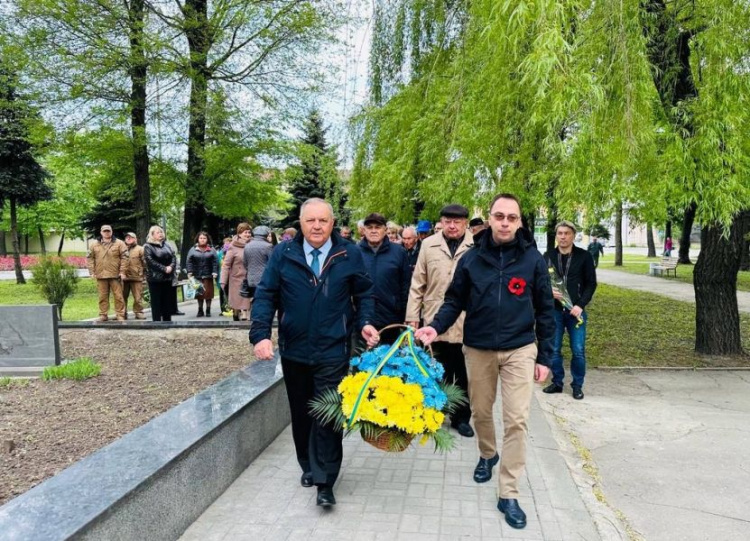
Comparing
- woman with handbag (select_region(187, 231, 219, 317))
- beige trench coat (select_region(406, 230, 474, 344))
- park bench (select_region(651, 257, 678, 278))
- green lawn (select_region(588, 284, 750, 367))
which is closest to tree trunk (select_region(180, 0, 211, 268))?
woman with handbag (select_region(187, 231, 219, 317))

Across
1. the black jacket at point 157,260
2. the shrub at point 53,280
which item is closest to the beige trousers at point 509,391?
the black jacket at point 157,260

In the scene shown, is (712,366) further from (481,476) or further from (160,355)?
(160,355)

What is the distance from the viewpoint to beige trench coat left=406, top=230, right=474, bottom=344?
505cm

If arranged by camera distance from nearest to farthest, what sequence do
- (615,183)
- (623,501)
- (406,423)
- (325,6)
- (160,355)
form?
(406,423) < (623,501) < (615,183) < (160,355) < (325,6)

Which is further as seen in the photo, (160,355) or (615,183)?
(160,355)

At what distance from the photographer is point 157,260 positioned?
10.2m

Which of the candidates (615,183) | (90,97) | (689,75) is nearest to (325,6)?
(90,97)

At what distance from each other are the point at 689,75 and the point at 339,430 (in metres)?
6.00

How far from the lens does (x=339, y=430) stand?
360 centimetres

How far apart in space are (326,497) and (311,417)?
510 mm

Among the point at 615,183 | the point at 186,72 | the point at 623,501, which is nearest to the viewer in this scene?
the point at 623,501

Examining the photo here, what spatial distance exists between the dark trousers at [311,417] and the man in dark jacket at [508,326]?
0.62 meters

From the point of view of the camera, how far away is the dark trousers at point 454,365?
5.18m

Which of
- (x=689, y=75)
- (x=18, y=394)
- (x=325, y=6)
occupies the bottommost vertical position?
(x=18, y=394)
